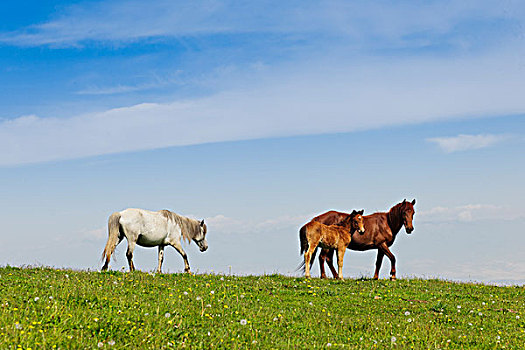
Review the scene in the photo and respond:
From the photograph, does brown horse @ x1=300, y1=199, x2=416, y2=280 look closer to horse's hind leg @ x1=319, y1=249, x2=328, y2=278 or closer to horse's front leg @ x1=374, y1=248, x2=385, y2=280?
horse's front leg @ x1=374, y1=248, x2=385, y2=280

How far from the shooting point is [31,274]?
1748 centimetres

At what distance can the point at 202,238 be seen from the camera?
27.7 metres

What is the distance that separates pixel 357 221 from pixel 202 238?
845 cm

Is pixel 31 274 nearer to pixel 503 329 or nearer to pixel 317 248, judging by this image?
A: pixel 317 248

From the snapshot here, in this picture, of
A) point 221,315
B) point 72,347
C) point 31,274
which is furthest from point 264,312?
point 31,274

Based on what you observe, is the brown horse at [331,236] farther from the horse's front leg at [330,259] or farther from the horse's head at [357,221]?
the horse's front leg at [330,259]

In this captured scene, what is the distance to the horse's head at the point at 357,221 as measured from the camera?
23766mm

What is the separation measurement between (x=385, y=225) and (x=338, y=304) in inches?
407

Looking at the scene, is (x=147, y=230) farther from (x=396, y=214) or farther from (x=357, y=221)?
(x=396, y=214)

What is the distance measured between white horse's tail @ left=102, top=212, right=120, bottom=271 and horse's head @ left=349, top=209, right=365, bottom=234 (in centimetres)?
1046

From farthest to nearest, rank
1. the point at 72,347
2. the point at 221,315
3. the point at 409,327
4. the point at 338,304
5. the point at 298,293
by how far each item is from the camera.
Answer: the point at 298,293
the point at 338,304
the point at 409,327
the point at 221,315
the point at 72,347

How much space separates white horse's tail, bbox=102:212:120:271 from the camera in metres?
23.1

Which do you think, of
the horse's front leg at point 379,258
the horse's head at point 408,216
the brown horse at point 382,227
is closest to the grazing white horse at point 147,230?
the brown horse at point 382,227

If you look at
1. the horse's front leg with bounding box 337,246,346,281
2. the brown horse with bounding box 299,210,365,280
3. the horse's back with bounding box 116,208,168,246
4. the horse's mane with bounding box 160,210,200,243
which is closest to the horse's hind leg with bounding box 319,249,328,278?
the brown horse with bounding box 299,210,365,280
